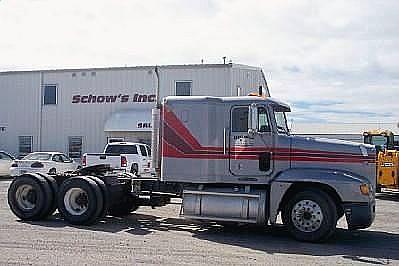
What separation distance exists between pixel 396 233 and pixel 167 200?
17.0 feet

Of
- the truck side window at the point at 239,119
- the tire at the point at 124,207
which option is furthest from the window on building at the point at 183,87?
the truck side window at the point at 239,119

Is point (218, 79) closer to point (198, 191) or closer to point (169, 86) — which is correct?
point (169, 86)

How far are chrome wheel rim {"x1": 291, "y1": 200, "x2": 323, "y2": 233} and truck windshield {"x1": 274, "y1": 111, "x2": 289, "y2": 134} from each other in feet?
5.19

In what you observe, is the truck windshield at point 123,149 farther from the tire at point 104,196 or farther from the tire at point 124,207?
the tire at point 104,196

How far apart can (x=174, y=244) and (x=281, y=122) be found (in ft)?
11.5

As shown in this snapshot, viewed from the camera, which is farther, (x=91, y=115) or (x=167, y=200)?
Result: (x=91, y=115)

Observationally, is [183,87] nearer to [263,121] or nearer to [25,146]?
[25,146]

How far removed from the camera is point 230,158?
12.2 metres

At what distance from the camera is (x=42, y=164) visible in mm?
26156

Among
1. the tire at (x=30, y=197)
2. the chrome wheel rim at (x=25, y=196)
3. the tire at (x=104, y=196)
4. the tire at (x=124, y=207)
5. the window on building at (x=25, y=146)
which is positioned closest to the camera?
the tire at (x=104, y=196)

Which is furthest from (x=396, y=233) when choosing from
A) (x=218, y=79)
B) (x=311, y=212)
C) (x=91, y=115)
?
(x=91, y=115)

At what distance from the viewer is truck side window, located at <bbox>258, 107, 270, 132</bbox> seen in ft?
39.1

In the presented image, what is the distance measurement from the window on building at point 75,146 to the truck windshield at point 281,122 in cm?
2423

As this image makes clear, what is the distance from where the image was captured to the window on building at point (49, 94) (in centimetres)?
3581
